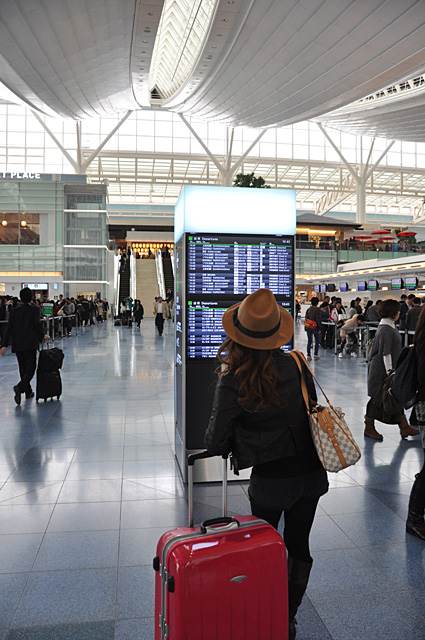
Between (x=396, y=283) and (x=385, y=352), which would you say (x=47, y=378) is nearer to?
(x=385, y=352)

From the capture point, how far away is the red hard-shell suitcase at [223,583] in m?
1.80

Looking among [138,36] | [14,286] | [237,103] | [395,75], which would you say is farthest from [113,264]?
[395,75]

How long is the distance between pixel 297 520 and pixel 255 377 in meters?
0.75

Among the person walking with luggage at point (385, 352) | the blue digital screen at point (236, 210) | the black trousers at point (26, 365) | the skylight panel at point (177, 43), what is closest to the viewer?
the blue digital screen at point (236, 210)

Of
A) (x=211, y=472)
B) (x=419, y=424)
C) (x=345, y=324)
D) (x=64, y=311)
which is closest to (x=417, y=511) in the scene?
(x=419, y=424)

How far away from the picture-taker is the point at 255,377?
2.00 m

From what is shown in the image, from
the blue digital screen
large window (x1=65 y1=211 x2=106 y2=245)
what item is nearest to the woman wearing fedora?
the blue digital screen

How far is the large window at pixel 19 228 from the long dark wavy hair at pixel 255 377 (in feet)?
125

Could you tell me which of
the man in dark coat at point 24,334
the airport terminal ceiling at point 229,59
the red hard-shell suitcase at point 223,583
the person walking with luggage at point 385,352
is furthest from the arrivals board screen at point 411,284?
the red hard-shell suitcase at point 223,583

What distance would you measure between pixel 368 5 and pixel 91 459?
2562cm

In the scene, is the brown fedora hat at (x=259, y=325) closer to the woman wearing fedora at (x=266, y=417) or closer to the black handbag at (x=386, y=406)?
the woman wearing fedora at (x=266, y=417)

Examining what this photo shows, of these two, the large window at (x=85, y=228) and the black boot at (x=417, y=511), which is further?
the large window at (x=85, y=228)

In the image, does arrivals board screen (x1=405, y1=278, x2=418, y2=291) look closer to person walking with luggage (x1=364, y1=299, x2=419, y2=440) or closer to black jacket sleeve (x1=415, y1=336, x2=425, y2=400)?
person walking with luggage (x1=364, y1=299, x2=419, y2=440)

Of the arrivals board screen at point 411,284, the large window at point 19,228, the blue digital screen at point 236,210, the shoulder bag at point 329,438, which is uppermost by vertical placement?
the large window at point 19,228
